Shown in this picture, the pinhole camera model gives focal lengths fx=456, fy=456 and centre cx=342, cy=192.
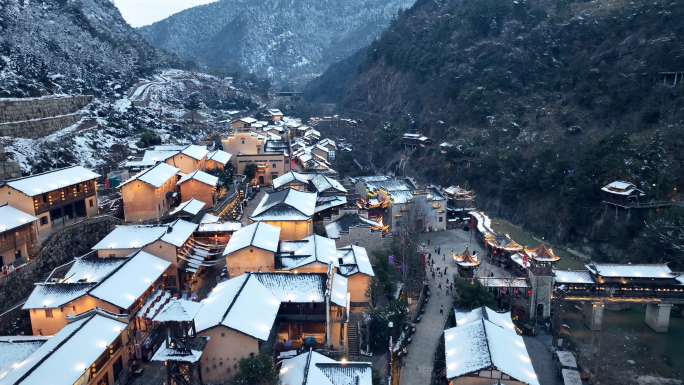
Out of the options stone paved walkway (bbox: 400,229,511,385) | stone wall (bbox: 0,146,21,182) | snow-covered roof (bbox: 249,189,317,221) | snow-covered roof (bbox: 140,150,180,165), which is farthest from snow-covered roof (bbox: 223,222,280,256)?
snow-covered roof (bbox: 140,150,180,165)

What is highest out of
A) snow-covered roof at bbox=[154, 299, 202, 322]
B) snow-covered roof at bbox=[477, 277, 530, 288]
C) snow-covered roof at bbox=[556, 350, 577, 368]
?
snow-covered roof at bbox=[154, 299, 202, 322]

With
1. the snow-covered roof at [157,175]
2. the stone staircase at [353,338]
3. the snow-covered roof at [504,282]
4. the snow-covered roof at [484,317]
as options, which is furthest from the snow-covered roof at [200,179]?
the snow-covered roof at [484,317]

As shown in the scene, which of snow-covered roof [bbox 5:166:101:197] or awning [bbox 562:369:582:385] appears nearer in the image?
awning [bbox 562:369:582:385]

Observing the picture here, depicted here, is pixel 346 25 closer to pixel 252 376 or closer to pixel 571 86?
pixel 571 86

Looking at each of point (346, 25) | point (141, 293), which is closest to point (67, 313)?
point (141, 293)

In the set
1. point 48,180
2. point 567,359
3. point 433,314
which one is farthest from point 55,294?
point 567,359

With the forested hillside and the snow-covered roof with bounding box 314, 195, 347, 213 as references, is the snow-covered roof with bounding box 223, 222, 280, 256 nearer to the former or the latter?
the snow-covered roof with bounding box 314, 195, 347, 213

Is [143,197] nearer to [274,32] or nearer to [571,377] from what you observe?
[571,377]
